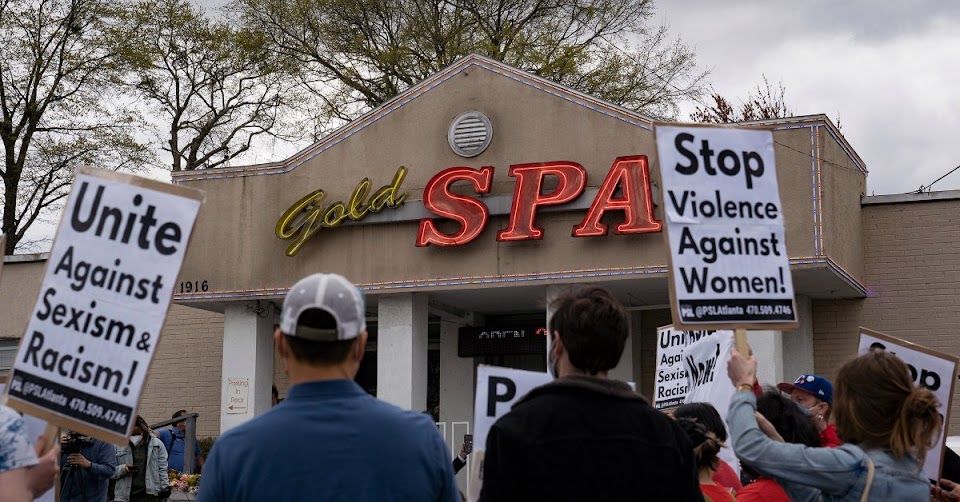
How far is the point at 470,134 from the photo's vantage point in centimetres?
1977

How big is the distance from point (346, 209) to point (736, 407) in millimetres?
16211

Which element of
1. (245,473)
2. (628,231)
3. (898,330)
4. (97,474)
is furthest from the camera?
(898,330)

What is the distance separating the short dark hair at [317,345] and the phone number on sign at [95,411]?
1431 millimetres

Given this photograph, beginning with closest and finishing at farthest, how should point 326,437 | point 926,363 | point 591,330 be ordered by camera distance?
point 326,437 → point 591,330 → point 926,363

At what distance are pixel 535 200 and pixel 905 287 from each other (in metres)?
6.48

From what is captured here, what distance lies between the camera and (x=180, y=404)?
82.0 ft

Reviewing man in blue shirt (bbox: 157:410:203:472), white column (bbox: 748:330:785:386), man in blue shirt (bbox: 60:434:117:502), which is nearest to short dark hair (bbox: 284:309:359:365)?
man in blue shirt (bbox: 60:434:117:502)

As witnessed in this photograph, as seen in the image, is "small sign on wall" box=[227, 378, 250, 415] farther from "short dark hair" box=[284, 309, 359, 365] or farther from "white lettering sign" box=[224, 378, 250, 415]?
"short dark hair" box=[284, 309, 359, 365]

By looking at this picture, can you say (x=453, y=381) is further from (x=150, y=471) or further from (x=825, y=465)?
(x=825, y=465)

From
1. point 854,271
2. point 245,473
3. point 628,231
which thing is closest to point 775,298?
point 245,473

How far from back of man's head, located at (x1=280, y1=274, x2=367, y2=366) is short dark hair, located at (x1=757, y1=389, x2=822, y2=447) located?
2.83 meters

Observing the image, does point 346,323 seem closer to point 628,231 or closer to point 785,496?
point 785,496

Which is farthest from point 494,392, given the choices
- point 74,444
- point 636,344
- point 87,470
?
point 636,344

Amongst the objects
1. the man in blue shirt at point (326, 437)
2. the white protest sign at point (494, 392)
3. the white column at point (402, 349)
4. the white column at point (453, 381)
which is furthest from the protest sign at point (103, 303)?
the white column at point (453, 381)
